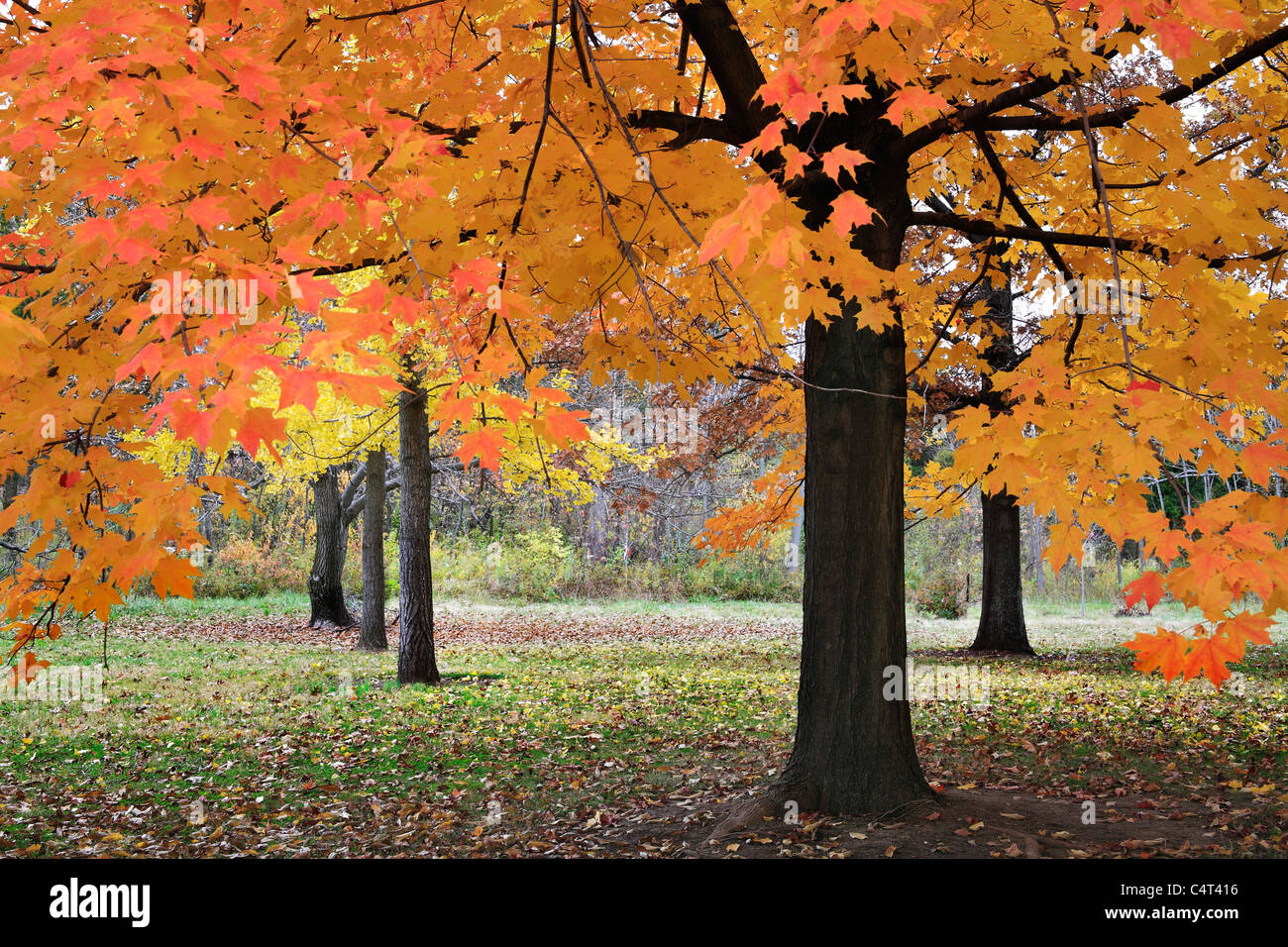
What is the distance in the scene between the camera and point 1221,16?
297cm

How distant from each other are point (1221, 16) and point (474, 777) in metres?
5.96

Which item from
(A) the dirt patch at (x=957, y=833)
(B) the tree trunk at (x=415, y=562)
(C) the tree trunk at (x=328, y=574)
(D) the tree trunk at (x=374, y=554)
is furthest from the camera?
(C) the tree trunk at (x=328, y=574)

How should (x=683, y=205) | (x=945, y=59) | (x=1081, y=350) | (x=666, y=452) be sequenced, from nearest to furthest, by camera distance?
1. (x=683, y=205)
2. (x=945, y=59)
3. (x=1081, y=350)
4. (x=666, y=452)

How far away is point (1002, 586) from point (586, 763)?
8.97 metres

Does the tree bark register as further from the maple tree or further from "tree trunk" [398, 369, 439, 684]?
"tree trunk" [398, 369, 439, 684]

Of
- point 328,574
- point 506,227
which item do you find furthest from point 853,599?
point 328,574

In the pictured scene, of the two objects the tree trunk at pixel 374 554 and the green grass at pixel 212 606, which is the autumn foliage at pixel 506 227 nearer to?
the tree trunk at pixel 374 554

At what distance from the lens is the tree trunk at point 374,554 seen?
45.5 ft

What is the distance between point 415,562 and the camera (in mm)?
11156

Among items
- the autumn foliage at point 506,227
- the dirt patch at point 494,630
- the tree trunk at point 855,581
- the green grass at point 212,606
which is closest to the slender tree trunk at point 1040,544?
the dirt patch at point 494,630

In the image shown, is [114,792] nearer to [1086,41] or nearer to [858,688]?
[858,688]

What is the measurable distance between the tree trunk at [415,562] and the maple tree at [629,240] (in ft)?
16.3

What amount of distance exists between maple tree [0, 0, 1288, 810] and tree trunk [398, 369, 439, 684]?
4.98 metres
